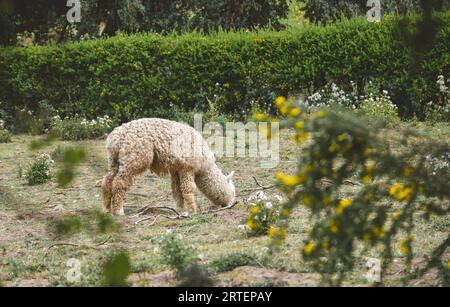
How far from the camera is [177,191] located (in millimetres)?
9672

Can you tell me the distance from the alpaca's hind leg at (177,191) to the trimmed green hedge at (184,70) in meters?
6.44

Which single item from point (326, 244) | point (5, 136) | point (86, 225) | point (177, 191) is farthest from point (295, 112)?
point (5, 136)

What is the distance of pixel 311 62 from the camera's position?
16.0 metres

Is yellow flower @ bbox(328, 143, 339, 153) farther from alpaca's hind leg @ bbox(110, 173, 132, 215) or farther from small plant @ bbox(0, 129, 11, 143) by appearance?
small plant @ bbox(0, 129, 11, 143)

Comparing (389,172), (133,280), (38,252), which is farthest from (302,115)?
(38,252)

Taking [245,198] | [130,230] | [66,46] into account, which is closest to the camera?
[130,230]

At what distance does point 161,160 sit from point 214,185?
77cm

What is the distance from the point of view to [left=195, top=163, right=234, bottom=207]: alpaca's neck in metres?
9.45

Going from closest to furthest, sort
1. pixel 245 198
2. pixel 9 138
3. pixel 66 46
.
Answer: pixel 245 198 < pixel 9 138 < pixel 66 46

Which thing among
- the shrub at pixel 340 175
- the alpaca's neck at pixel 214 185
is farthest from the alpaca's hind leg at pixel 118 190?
the shrub at pixel 340 175

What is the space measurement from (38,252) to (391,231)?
4.87 m

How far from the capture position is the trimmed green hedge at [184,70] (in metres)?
15.9

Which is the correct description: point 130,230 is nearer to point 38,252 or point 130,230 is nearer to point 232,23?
point 38,252

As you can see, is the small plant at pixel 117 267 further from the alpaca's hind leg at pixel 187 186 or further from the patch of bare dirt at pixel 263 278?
the alpaca's hind leg at pixel 187 186
